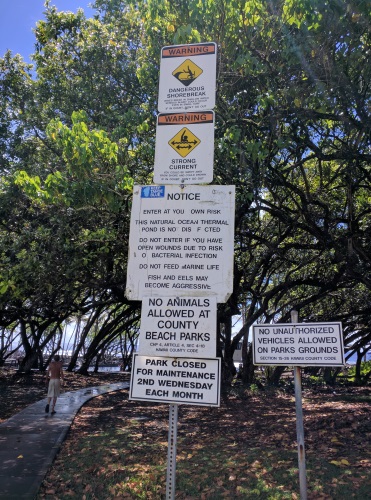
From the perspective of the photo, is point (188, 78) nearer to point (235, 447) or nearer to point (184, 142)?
point (184, 142)

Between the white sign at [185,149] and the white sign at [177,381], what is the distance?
129 centimetres

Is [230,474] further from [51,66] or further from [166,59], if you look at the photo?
[51,66]

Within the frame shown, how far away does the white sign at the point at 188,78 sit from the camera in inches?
141

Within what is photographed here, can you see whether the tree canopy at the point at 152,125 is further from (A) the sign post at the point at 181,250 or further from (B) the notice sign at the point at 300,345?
(B) the notice sign at the point at 300,345

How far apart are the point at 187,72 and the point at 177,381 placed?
7.48 ft

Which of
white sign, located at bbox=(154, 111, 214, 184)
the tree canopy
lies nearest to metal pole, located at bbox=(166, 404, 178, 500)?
white sign, located at bbox=(154, 111, 214, 184)

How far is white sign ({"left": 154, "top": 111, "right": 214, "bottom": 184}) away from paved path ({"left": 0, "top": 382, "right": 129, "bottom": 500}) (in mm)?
4432

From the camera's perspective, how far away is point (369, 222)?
1223cm

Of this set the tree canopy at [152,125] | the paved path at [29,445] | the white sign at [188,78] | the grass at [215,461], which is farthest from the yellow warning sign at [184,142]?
the paved path at [29,445]

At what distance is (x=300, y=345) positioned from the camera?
12.8 feet

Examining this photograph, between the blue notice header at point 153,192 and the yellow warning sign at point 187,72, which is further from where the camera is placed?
the yellow warning sign at point 187,72

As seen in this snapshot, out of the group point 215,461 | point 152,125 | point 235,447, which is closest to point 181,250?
point 215,461

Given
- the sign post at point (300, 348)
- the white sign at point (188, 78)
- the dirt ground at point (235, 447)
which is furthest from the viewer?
the dirt ground at point (235, 447)

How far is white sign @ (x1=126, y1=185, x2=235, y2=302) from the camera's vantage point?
3.25m
